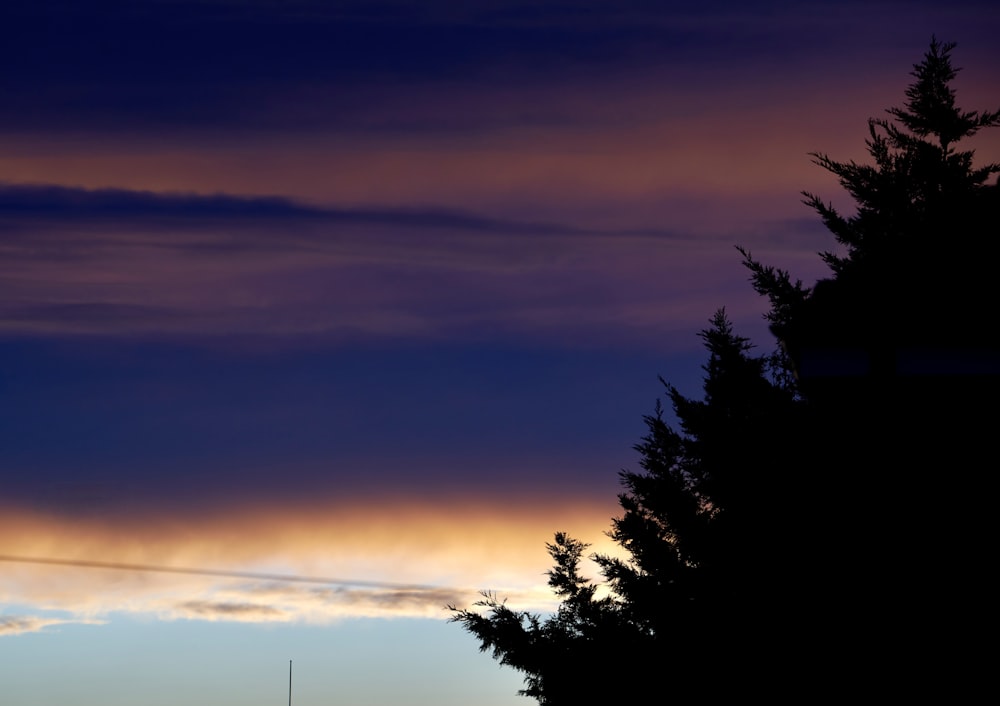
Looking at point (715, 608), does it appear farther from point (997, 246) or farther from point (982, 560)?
point (997, 246)

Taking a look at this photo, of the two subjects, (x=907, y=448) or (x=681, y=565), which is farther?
(x=681, y=565)

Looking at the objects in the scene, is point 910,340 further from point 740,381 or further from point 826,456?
point 740,381

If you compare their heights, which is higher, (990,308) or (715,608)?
(990,308)

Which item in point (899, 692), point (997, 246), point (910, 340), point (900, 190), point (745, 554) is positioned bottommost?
point (899, 692)

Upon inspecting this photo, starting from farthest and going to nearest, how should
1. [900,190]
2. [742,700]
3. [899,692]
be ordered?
[900,190] < [742,700] < [899,692]

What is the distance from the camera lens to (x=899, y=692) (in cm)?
1348

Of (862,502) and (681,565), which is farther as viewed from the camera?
(681,565)

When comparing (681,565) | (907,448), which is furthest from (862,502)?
(681,565)

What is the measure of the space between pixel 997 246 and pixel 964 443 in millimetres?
2561

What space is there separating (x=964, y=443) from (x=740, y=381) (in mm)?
6370

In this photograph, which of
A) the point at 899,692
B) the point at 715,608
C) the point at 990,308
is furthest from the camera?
the point at 715,608

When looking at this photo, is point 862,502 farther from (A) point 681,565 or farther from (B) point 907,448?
(A) point 681,565

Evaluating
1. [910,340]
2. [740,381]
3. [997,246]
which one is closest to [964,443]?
[910,340]

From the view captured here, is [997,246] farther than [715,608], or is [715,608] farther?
[715,608]
